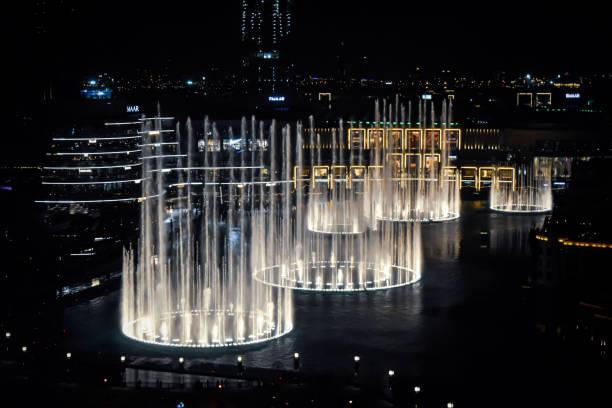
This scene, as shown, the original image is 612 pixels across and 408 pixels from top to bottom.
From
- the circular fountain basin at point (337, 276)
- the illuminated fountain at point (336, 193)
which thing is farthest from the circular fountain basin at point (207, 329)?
the illuminated fountain at point (336, 193)

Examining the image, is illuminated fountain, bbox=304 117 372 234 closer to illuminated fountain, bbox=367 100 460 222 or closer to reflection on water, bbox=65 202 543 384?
illuminated fountain, bbox=367 100 460 222

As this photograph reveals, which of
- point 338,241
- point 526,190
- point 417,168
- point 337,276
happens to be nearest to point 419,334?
point 337,276

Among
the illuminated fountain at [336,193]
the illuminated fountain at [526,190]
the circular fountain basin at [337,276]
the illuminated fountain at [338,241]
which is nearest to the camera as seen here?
the circular fountain basin at [337,276]

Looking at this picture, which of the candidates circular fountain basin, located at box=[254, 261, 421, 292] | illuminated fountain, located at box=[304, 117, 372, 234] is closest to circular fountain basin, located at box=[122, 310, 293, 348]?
circular fountain basin, located at box=[254, 261, 421, 292]

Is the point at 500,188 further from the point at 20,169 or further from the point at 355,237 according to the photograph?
the point at 20,169

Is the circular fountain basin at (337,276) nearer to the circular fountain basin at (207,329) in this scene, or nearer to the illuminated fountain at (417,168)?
the circular fountain basin at (207,329)

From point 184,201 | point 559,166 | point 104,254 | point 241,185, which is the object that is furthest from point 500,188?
point 104,254

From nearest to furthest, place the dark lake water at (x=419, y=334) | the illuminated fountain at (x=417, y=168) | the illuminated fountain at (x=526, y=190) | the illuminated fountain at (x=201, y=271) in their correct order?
the dark lake water at (x=419, y=334) → the illuminated fountain at (x=201, y=271) → the illuminated fountain at (x=417, y=168) → the illuminated fountain at (x=526, y=190)
